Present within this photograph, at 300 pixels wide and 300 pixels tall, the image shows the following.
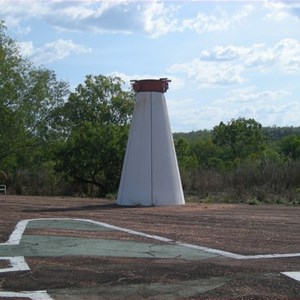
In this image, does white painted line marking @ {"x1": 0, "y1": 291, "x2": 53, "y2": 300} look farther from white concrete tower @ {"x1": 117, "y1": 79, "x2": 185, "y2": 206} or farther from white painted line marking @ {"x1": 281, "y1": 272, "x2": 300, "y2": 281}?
white concrete tower @ {"x1": 117, "y1": 79, "x2": 185, "y2": 206}

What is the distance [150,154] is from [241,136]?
4263cm

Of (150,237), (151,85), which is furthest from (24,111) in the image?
(150,237)

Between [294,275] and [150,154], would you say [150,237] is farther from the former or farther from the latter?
[150,154]

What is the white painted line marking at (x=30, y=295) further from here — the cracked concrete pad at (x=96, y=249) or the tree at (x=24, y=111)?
the tree at (x=24, y=111)

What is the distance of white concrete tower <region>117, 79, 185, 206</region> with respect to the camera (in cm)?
2178

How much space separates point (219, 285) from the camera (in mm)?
8312

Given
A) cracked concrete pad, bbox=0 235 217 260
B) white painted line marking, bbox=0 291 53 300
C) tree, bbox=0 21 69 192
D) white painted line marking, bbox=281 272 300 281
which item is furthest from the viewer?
tree, bbox=0 21 69 192

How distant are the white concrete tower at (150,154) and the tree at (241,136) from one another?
136 feet

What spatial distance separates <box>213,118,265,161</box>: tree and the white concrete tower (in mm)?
41357

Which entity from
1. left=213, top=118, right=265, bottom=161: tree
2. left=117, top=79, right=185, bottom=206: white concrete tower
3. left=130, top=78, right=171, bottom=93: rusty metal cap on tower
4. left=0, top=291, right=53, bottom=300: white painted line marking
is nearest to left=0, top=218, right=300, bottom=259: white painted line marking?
left=0, top=291, right=53, bottom=300: white painted line marking

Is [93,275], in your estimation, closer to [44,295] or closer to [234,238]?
[44,295]

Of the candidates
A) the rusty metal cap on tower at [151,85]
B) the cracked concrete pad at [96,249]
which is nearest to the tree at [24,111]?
the rusty metal cap on tower at [151,85]

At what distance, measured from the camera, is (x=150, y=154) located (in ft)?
71.5

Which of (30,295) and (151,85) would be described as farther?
(151,85)
